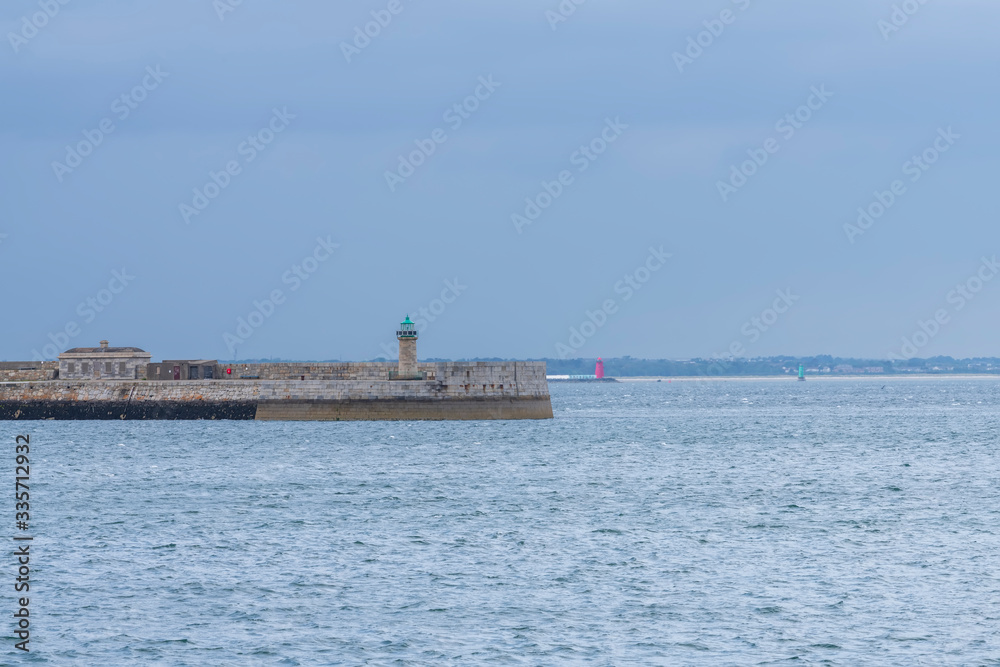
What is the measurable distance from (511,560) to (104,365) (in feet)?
155

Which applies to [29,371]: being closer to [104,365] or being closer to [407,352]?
[104,365]

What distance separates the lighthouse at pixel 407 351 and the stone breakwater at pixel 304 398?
5.38ft

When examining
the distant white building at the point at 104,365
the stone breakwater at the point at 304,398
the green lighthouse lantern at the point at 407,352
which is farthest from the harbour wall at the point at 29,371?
the green lighthouse lantern at the point at 407,352

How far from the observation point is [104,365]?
218 feet

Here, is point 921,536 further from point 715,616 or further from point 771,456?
point 771,456

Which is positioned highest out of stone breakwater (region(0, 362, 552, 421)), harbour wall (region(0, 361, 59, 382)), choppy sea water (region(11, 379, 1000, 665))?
harbour wall (region(0, 361, 59, 382))

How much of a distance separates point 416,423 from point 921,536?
4616 centimetres

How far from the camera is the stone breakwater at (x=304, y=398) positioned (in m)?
59.4

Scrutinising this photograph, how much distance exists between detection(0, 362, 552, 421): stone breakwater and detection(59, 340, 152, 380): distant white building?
2.43 meters

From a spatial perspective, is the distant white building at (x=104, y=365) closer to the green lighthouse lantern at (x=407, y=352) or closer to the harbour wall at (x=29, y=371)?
the harbour wall at (x=29, y=371)

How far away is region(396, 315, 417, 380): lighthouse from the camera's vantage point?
61.4 metres

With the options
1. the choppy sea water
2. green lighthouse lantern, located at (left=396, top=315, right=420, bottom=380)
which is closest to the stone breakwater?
green lighthouse lantern, located at (left=396, top=315, right=420, bottom=380)

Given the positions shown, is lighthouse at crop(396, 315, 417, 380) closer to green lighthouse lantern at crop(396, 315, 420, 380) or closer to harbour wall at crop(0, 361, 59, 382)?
green lighthouse lantern at crop(396, 315, 420, 380)

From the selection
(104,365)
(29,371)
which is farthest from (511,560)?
(29,371)
